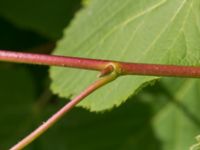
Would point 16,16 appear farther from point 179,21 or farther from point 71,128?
point 179,21

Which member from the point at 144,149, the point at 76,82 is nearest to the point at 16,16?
the point at 144,149

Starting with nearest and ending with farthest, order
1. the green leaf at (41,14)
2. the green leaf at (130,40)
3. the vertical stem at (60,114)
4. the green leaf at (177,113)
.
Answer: the vertical stem at (60,114)
the green leaf at (130,40)
the green leaf at (177,113)
the green leaf at (41,14)

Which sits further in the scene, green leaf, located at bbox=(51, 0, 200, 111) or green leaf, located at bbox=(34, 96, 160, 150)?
green leaf, located at bbox=(34, 96, 160, 150)

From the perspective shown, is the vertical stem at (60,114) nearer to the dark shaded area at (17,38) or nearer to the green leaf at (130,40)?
the green leaf at (130,40)

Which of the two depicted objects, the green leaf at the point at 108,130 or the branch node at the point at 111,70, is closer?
the branch node at the point at 111,70

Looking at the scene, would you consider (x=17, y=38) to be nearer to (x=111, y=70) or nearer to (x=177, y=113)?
(x=177, y=113)

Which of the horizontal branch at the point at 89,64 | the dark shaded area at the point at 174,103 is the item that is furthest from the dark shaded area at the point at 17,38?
the horizontal branch at the point at 89,64

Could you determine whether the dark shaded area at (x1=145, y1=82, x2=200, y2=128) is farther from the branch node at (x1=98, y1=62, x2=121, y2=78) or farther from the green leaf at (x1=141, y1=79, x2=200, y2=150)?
the branch node at (x1=98, y1=62, x2=121, y2=78)

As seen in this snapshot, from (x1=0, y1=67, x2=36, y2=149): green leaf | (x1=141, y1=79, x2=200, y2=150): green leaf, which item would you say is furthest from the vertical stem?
(x1=0, y1=67, x2=36, y2=149): green leaf
